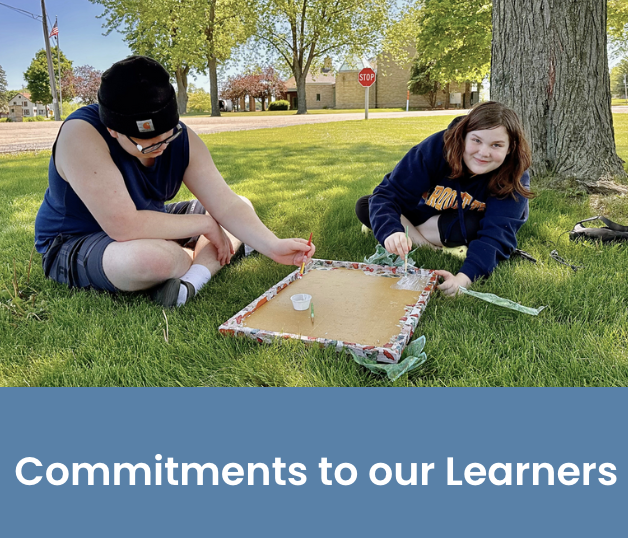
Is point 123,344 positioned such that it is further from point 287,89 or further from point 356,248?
point 287,89

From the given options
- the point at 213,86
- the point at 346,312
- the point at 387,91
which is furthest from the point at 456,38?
the point at 387,91

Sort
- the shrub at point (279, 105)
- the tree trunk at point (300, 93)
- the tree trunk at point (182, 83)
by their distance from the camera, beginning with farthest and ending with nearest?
the shrub at point (279, 105) → the tree trunk at point (182, 83) → the tree trunk at point (300, 93)

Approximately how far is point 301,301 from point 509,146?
1208 mm

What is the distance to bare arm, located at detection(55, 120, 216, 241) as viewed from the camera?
1.82m

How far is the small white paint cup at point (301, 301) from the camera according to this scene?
2000 mm

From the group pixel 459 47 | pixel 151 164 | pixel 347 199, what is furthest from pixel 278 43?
pixel 151 164

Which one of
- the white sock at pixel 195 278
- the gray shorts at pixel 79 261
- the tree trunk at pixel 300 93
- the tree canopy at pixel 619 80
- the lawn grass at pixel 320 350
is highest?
the tree canopy at pixel 619 80

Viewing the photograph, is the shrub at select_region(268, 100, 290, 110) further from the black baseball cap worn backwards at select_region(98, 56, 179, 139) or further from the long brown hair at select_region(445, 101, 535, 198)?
the black baseball cap worn backwards at select_region(98, 56, 179, 139)

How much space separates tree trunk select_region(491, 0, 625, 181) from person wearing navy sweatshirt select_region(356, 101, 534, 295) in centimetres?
160

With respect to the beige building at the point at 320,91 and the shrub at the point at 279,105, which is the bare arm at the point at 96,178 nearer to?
the shrub at the point at 279,105

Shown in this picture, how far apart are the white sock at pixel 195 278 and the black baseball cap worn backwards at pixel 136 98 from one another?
69 cm

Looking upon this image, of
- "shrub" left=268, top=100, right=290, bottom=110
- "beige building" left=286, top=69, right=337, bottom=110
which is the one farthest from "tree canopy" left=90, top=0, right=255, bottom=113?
"beige building" left=286, top=69, right=337, bottom=110

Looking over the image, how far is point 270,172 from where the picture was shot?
5.62 m

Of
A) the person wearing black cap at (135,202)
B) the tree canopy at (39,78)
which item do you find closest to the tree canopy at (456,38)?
the person wearing black cap at (135,202)
